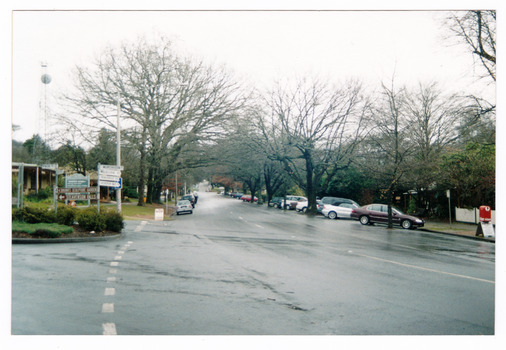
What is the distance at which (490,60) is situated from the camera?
18.0 metres

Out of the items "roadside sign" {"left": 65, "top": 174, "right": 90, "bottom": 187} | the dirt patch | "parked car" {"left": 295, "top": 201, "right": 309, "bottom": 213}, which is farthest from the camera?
"parked car" {"left": 295, "top": 201, "right": 309, "bottom": 213}

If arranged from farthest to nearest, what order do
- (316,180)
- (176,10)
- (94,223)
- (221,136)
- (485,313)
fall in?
(316,180)
(221,136)
(94,223)
(176,10)
(485,313)

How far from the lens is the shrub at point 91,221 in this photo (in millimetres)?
15477

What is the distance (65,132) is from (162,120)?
24.0ft

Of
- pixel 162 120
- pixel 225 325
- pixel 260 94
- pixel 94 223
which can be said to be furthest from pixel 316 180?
pixel 225 325

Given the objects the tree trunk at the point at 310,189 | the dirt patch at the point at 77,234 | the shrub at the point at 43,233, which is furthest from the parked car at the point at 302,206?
the shrub at the point at 43,233

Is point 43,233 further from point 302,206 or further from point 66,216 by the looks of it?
point 302,206

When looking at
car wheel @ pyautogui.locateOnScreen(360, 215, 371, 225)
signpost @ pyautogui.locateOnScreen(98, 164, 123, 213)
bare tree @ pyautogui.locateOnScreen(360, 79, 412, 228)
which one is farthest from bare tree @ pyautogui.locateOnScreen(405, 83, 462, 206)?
signpost @ pyautogui.locateOnScreen(98, 164, 123, 213)

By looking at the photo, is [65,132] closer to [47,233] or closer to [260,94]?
[260,94]

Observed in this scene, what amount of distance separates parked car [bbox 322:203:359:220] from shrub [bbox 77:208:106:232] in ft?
74.7

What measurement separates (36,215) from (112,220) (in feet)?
8.62

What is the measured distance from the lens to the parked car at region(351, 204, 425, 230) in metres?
26.0

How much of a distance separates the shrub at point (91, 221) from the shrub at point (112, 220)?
279mm

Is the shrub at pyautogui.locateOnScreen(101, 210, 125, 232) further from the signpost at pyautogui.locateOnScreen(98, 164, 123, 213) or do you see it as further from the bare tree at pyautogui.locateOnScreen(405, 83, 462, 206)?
the bare tree at pyautogui.locateOnScreen(405, 83, 462, 206)
